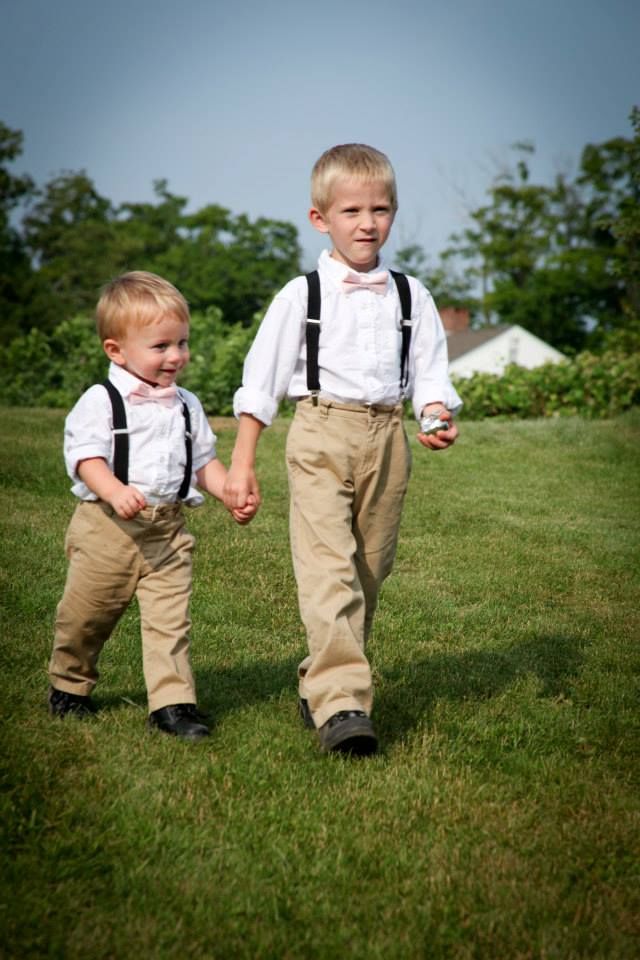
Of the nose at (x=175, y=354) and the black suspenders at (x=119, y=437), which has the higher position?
the nose at (x=175, y=354)

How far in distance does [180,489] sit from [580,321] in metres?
56.0

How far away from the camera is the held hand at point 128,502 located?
358 cm

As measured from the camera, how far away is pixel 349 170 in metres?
3.87

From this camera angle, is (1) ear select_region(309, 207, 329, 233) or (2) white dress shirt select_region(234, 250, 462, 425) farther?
(1) ear select_region(309, 207, 329, 233)

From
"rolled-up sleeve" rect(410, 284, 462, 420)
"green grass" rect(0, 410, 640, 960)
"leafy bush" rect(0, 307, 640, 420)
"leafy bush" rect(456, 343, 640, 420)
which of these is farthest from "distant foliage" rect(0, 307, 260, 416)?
"rolled-up sleeve" rect(410, 284, 462, 420)

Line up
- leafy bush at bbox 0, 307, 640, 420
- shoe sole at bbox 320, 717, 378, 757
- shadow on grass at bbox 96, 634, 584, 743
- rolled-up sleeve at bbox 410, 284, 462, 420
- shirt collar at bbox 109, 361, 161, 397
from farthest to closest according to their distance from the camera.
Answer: leafy bush at bbox 0, 307, 640, 420 → shadow on grass at bbox 96, 634, 584, 743 → rolled-up sleeve at bbox 410, 284, 462, 420 → shirt collar at bbox 109, 361, 161, 397 → shoe sole at bbox 320, 717, 378, 757

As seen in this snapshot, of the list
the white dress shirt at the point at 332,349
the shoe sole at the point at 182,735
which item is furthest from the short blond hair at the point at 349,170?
the shoe sole at the point at 182,735

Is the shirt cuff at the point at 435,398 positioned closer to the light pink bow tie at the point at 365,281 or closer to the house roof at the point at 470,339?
the light pink bow tie at the point at 365,281

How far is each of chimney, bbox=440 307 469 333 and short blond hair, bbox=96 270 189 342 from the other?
54.3 metres

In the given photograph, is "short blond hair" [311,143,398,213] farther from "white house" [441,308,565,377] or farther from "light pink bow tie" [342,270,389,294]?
"white house" [441,308,565,377]

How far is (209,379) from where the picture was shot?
53.2 feet

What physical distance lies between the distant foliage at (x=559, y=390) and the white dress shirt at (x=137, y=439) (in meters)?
12.6

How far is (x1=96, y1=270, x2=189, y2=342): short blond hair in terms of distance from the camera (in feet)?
12.5

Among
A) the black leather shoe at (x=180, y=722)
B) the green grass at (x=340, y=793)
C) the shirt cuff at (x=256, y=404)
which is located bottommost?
the green grass at (x=340, y=793)
